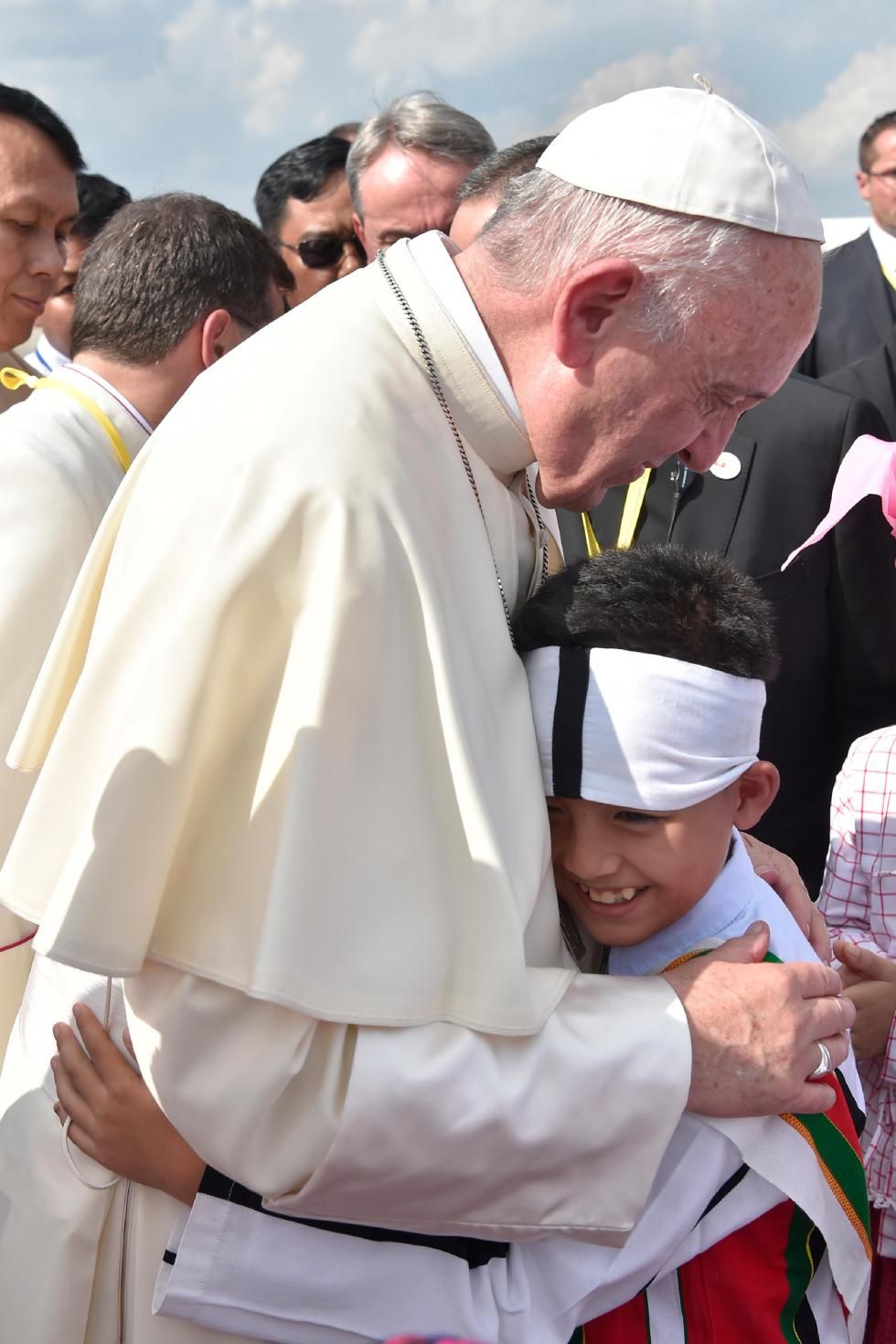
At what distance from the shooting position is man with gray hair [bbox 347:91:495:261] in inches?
184

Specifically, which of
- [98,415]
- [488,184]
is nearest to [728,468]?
[488,184]

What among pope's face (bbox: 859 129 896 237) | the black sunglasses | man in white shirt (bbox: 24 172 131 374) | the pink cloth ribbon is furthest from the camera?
pope's face (bbox: 859 129 896 237)

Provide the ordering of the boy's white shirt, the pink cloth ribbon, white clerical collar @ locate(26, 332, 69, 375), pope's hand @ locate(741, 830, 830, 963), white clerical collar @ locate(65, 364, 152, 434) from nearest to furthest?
the boy's white shirt → pope's hand @ locate(741, 830, 830, 963) → the pink cloth ribbon → white clerical collar @ locate(65, 364, 152, 434) → white clerical collar @ locate(26, 332, 69, 375)

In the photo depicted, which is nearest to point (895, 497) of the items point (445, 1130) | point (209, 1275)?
point (445, 1130)

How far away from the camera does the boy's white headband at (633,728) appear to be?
185cm

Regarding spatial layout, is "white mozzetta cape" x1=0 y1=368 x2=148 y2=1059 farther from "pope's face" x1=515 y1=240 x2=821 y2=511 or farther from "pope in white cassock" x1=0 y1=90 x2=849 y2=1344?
"pope's face" x1=515 y1=240 x2=821 y2=511

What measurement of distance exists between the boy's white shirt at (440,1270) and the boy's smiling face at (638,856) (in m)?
0.30

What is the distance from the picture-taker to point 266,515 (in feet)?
5.51

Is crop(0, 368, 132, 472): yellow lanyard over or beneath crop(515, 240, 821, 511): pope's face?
over

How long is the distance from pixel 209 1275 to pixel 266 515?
3.11ft

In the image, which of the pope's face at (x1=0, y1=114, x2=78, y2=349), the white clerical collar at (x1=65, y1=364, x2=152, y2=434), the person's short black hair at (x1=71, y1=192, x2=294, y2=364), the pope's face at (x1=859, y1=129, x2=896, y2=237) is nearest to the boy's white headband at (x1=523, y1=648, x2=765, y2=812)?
the white clerical collar at (x1=65, y1=364, x2=152, y2=434)

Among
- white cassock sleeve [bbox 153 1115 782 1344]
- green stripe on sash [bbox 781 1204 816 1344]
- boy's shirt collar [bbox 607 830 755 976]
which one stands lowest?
green stripe on sash [bbox 781 1204 816 1344]

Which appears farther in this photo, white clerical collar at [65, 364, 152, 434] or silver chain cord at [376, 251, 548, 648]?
white clerical collar at [65, 364, 152, 434]

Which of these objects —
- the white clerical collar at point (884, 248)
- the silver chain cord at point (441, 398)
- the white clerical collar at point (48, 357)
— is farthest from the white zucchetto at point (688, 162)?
the white clerical collar at point (48, 357)
